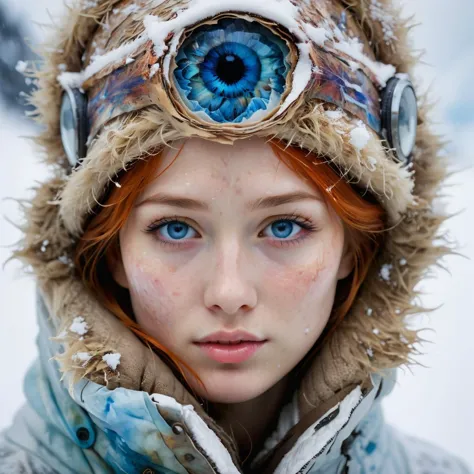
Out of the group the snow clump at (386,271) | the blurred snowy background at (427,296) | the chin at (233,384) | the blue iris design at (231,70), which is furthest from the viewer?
the blurred snowy background at (427,296)

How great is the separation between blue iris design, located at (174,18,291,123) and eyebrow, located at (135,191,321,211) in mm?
154

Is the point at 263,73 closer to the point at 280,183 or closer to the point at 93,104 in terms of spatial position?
the point at 280,183

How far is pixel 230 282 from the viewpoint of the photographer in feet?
3.67

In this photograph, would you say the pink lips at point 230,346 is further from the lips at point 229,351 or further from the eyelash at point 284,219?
the eyelash at point 284,219

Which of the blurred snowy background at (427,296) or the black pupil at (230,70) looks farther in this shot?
the blurred snowy background at (427,296)

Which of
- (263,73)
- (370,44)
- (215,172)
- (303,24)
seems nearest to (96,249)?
(215,172)

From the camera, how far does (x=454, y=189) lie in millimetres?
3361

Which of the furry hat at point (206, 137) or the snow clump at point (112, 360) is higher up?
the furry hat at point (206, 137)

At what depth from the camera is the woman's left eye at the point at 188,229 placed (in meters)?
1.18

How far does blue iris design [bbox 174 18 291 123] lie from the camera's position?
43.1 inches

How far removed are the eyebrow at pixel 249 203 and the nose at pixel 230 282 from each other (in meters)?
0.08

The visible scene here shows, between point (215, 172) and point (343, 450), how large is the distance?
2.41 feet

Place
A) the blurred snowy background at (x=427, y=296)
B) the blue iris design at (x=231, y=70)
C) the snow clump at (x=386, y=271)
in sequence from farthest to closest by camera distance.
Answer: the blurred snowy background at (x=427, y=296) → the snow clump at (x=386, y=271) → the blue iris design at (x=231, y=70)

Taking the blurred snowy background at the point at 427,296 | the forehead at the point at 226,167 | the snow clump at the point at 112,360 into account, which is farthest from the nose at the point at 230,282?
the blurred snowy background at the point at 427,296
